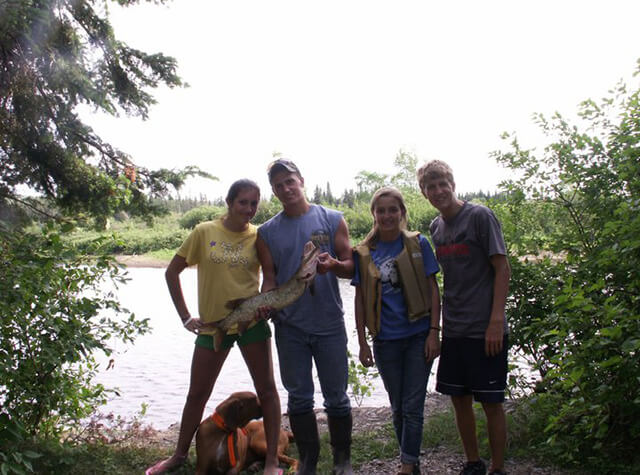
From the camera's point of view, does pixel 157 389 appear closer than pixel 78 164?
No

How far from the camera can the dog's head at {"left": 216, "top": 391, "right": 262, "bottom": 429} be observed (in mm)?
3807

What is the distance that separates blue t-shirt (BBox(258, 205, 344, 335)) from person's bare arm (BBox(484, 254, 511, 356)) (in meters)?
0.92

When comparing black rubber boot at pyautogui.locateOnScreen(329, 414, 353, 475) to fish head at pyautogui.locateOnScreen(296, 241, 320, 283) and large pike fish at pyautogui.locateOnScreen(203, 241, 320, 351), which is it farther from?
fish head at pyautogui.locateOnScreen(296, 241, 320, 283)

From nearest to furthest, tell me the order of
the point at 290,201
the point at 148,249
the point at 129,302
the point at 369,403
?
the point at 290,201 → the point at 369,403 → the point at 129,302 → the point at 148,249

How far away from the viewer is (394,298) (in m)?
3.43

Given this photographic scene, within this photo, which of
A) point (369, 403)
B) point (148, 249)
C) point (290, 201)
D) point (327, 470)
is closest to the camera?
point (290, 201)

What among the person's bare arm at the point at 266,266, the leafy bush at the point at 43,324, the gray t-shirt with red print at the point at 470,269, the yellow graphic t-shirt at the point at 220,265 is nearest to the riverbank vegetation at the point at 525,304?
the leafy bush at the point at 43,324

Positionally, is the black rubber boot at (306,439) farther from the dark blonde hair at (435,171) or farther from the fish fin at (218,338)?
the dark blonde hair at (435,171)

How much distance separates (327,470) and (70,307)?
2.26m

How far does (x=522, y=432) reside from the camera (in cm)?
412

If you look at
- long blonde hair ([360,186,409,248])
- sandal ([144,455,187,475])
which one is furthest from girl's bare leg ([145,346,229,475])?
long blonde hair ([360,186,409,248])

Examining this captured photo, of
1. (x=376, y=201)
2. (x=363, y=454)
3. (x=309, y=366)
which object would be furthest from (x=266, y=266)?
(x=363, y=454)

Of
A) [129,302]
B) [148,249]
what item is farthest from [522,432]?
[148,249]

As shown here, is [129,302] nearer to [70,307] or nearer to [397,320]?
[70,307]
